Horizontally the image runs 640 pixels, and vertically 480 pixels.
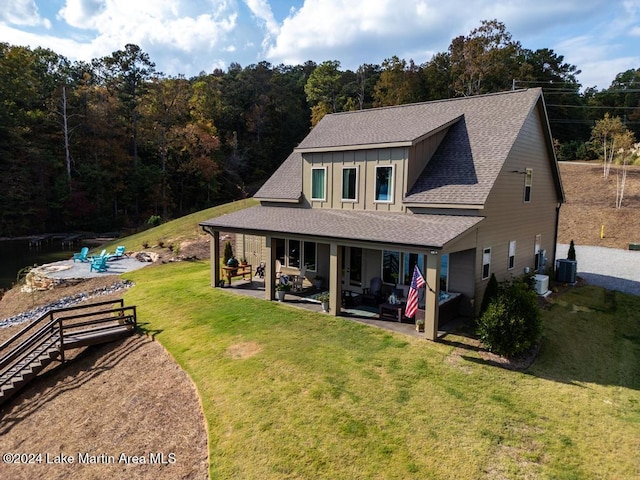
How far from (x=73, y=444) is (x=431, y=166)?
13515 mm

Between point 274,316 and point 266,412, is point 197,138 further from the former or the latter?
point 266,412

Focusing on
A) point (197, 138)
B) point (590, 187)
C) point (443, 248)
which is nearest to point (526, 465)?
point (443, 248)

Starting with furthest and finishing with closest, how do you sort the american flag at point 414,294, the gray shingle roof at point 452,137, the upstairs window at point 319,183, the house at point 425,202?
1. the upstairs window at point 319,183
2. the gray shingle roof at point 452,137
3. the house at point 425,202
4. the american flag at point 414,294

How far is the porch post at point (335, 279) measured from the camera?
1316cm

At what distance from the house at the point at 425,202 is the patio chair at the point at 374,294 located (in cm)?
27

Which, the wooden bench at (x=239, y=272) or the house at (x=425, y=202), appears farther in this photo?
the wooden bench at (x=239, y=272)

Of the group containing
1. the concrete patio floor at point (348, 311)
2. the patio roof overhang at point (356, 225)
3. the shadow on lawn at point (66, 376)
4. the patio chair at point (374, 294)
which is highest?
the patio roof overhang at point (356, 225)

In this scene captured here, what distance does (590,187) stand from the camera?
39.3 m

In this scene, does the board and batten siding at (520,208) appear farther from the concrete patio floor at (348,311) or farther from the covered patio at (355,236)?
the concrete patio floor at (348,311)

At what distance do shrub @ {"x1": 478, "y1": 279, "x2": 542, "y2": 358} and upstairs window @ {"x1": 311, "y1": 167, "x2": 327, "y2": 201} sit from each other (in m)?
8.46

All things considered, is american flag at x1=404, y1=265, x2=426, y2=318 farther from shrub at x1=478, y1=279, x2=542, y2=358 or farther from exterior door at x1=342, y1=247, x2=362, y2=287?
exterior door at x1=342, y1=247, x2=362, y2=287

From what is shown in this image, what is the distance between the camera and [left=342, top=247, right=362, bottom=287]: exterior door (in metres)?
15.8

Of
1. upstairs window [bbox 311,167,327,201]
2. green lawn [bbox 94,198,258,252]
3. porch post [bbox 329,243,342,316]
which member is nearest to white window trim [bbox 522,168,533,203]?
upstairs window [bbox 311,167,327,201]

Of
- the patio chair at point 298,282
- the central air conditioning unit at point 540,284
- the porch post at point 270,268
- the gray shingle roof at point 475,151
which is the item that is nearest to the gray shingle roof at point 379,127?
Answer: the gray shingle roof at point 475,151
